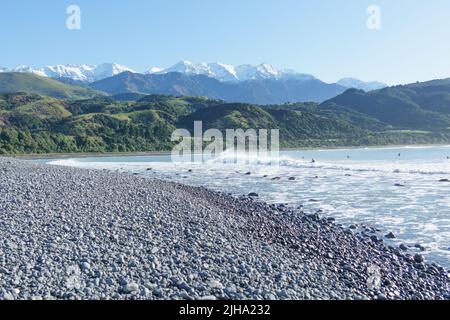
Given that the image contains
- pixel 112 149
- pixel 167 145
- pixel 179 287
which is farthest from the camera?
pixel 167 145

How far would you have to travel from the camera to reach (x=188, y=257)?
513 inches

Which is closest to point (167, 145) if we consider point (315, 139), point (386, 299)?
point (315, 139)

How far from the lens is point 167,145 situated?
6171 inches

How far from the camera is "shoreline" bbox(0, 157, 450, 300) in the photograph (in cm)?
1052

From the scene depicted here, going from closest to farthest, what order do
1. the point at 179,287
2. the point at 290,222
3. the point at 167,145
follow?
the point at 179,287 < the point at 290,222 < the point at 167,145

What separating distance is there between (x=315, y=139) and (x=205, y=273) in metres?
179

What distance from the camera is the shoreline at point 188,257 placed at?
10.5m

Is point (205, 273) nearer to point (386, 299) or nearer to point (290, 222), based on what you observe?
point (386, 299)

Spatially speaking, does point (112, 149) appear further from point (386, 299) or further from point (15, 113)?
point (386, 299)

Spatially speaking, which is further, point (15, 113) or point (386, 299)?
point (15, 113)

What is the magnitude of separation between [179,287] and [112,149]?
454ft

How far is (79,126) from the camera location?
16238 centimetres
